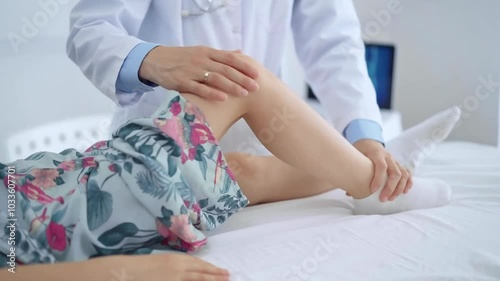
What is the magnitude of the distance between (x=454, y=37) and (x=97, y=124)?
1.31 m

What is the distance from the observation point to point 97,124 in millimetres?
1787

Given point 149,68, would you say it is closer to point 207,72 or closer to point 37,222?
point 207,72

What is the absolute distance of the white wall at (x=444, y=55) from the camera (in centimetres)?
202

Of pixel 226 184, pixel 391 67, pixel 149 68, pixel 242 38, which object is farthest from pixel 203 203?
pixel 391 67

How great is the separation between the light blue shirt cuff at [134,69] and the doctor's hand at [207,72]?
0.06m

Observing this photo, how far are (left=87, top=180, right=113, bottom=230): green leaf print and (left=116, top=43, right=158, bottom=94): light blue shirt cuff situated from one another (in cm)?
26

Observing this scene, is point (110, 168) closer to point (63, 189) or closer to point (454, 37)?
point (63, 189)

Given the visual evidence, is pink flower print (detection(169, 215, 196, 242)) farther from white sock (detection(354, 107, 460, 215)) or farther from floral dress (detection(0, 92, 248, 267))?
white sock (detection(354, 107, 460, 215))

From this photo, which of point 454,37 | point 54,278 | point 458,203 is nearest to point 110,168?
point 54,278

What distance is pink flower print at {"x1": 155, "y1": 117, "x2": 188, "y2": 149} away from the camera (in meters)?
0.84

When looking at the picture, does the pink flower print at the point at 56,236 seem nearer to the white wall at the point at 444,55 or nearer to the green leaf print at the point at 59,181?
the green leaf print at the point at 59,181

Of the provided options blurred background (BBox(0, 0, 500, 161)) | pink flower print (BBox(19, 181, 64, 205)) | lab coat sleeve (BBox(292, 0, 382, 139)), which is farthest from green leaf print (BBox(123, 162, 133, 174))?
blurred background (BBox(0, 0, 500, 161))

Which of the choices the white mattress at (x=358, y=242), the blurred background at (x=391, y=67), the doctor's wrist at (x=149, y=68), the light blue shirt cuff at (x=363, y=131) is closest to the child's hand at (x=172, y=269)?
the white mattress at (x=358, y=242)

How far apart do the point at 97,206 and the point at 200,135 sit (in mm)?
189
